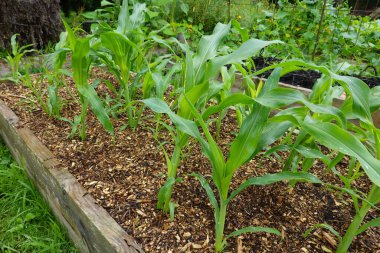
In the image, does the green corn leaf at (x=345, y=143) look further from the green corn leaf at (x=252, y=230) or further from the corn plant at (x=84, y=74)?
the corn plant at (x=84, y=74)

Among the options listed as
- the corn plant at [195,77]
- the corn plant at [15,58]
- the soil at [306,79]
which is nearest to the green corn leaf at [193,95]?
the corn plant at [195,77]

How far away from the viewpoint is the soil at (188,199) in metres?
0.97

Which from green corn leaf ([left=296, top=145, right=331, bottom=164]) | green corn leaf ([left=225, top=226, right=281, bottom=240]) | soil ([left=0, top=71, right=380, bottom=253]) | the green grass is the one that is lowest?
the green grass

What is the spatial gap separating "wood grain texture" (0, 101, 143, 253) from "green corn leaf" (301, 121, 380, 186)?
0.63 metres

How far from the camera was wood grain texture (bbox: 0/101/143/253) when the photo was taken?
36.5 inches

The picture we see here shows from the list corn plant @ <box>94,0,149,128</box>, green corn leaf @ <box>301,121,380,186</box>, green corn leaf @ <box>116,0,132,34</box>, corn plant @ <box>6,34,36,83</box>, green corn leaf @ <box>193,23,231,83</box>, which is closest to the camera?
green corn leaf @ <box>301,121,380,186</box>

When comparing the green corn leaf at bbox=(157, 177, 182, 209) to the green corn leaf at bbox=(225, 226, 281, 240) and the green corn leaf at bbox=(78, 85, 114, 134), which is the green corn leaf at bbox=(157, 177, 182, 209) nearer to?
the green corn leaf at bbox=(225, 226, 281, 240)

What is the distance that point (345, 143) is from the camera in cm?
67

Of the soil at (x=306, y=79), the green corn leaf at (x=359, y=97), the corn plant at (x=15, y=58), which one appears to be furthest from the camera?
the soil at (x=306, y=79)

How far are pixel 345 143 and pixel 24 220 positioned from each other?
55.5 inches

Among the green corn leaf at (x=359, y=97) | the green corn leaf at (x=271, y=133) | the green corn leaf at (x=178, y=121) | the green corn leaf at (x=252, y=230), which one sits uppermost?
the green corn leaf at (x=359, y=97)

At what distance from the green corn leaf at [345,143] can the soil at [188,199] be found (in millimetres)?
450

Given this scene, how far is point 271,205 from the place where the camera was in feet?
3.63

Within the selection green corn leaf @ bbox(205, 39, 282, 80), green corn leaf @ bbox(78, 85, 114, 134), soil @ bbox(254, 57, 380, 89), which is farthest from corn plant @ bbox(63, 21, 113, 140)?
soil @ bbox(254, 57, 380, 89)
